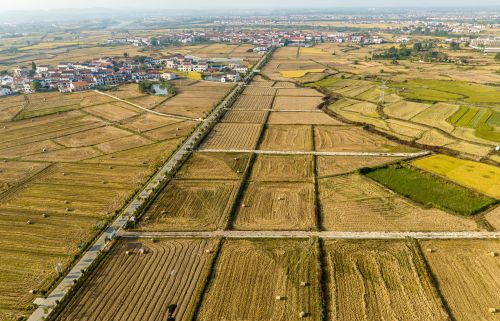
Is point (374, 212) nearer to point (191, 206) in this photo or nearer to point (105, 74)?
point (191, 206)

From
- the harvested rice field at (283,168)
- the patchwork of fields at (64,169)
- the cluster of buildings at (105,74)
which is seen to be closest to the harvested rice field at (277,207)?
the harvested rice field at (283,168)

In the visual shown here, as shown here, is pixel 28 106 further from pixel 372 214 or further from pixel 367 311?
pixel 367 311

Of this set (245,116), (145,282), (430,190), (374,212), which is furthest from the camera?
(245,116)

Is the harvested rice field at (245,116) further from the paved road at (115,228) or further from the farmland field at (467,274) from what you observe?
the farmland field at (467,274)

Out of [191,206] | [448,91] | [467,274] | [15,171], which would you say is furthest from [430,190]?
[448,91]

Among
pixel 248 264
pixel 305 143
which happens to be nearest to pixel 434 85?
pixel 305 143

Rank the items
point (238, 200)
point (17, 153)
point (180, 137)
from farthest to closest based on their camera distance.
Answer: point (180, 137), point (17, 153), point (238, 200)

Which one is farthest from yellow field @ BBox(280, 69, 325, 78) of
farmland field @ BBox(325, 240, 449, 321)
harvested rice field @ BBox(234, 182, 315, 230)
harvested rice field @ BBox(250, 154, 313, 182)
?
farmland field @ BBox(325, 240, 449, 321)
